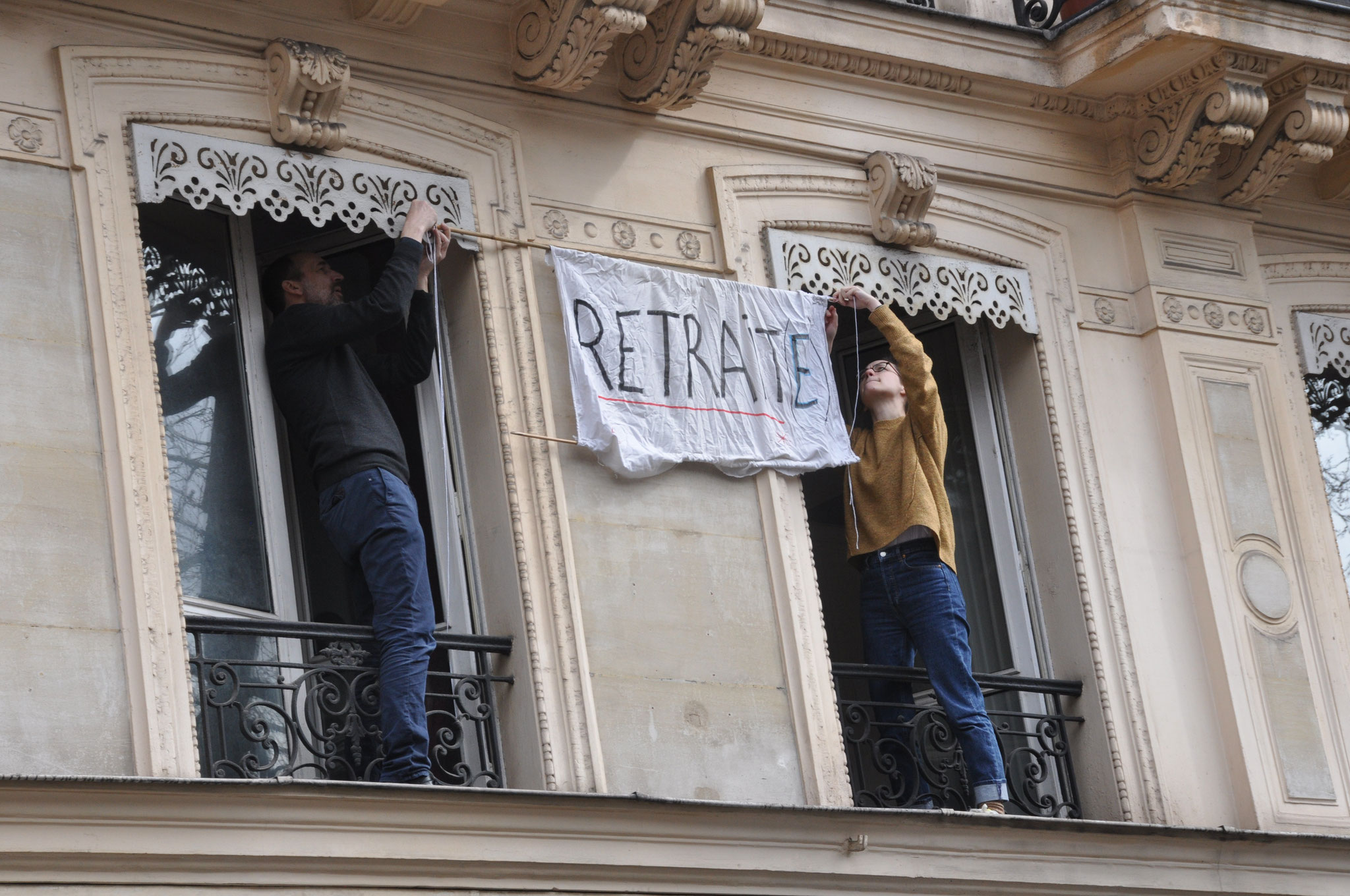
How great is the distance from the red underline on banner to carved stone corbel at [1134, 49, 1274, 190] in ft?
7.48

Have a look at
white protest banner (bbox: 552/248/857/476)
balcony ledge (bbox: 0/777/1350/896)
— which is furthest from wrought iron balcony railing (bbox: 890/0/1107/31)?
balcony ledge (bbox: 0/777/1350/896)

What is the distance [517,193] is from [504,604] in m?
1.54

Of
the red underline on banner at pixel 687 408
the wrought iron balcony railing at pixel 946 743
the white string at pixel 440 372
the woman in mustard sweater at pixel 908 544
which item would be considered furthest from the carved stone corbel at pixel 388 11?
the wrought iron balcony railing at pixel 946 743

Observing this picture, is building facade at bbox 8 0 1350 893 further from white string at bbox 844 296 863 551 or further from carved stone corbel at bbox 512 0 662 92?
white string at bbox 844 296 863 551

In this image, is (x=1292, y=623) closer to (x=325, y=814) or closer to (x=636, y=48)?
(x=636, y=48)

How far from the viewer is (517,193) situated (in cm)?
860

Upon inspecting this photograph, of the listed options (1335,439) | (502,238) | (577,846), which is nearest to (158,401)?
(502,238)

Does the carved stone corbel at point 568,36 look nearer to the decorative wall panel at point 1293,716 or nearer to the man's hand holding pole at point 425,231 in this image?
the man's hand holding pole at point 425,231

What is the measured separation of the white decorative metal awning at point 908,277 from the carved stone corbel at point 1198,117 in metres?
0.85

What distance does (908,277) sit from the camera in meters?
9.38

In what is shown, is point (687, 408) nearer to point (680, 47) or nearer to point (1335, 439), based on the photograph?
point (680, 47)

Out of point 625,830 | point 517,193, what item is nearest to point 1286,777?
point 625,830

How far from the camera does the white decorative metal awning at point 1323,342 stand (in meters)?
10.3

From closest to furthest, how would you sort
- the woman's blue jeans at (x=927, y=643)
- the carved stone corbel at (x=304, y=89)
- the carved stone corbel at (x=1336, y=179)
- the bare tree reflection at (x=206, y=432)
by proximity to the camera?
the bare tree reflection at (x=206, y=432) → the carved stone corbel at (x=304, y=89) → the woman's blue jeans at (x=927, y=643) → the carved stone corbel at (x=1336, y=179)
